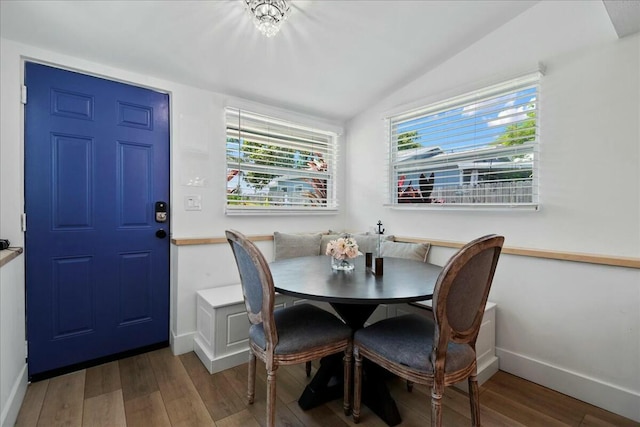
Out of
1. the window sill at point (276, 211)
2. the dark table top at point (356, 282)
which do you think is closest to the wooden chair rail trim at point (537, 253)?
the window sill at point (276, 211)

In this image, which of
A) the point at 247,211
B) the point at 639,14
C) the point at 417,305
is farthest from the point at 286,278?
the point at 639,14

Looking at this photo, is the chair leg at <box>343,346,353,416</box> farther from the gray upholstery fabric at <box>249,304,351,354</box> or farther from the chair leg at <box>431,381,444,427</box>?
the chair leg at <box>431,381,444,427</box>

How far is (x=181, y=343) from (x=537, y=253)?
8.96ft

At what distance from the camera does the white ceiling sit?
5.93 feet

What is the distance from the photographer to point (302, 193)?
331 cm

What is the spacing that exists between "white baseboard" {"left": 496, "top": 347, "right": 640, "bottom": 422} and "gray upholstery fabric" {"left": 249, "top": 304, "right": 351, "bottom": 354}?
1370 millimetres

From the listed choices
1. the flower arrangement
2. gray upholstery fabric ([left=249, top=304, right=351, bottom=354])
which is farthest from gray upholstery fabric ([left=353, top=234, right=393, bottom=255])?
gray upholstery fabric ([left=249, top=304, right=351, bottom=354])

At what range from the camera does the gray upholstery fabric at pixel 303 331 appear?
1506 millimetres

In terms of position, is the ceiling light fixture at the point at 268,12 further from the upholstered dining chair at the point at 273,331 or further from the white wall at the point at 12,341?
the white wall at the point at 12,341

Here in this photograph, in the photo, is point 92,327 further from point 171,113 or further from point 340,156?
point 340,156

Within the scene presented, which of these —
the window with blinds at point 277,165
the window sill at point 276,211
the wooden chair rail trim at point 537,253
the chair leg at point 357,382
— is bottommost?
the chair leg at point 357,382

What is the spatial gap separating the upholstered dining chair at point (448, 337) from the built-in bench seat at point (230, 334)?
2.16 feet

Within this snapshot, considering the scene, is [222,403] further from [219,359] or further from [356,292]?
[356,292]

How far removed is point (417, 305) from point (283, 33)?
2.18 m
